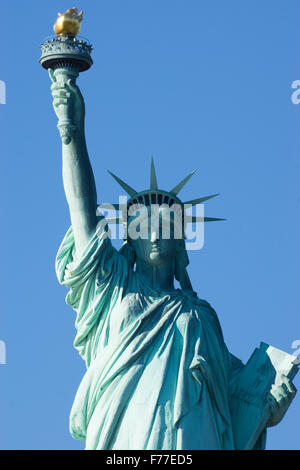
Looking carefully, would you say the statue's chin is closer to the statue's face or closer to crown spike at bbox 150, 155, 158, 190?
the statue's face

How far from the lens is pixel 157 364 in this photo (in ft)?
121

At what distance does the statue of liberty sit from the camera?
3656 centimetres

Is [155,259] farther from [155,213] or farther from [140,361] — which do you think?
[140,361]

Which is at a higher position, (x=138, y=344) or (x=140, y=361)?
(x=138, y=344)

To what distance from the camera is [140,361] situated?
3691 cm

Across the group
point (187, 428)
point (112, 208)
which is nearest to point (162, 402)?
point (187, 428)

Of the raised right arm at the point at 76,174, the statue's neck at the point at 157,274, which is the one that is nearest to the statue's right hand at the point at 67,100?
the raised right arm at the point at 76,174

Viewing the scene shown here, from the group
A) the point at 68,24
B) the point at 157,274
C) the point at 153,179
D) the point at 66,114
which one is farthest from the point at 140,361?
the point at 68,24

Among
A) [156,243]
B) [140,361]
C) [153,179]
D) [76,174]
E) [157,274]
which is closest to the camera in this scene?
[140,361]

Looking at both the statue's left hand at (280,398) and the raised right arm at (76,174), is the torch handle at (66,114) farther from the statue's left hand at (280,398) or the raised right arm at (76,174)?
the statue's left hand at (280,398)

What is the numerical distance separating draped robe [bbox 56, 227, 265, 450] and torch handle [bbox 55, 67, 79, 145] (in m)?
1.28

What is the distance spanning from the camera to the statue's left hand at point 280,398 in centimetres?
3734

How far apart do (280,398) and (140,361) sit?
1.88 metres

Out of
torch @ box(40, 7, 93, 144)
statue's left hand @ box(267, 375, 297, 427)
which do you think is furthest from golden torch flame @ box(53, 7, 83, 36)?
statue's left hand @ box(267, 375, 297, 427)
